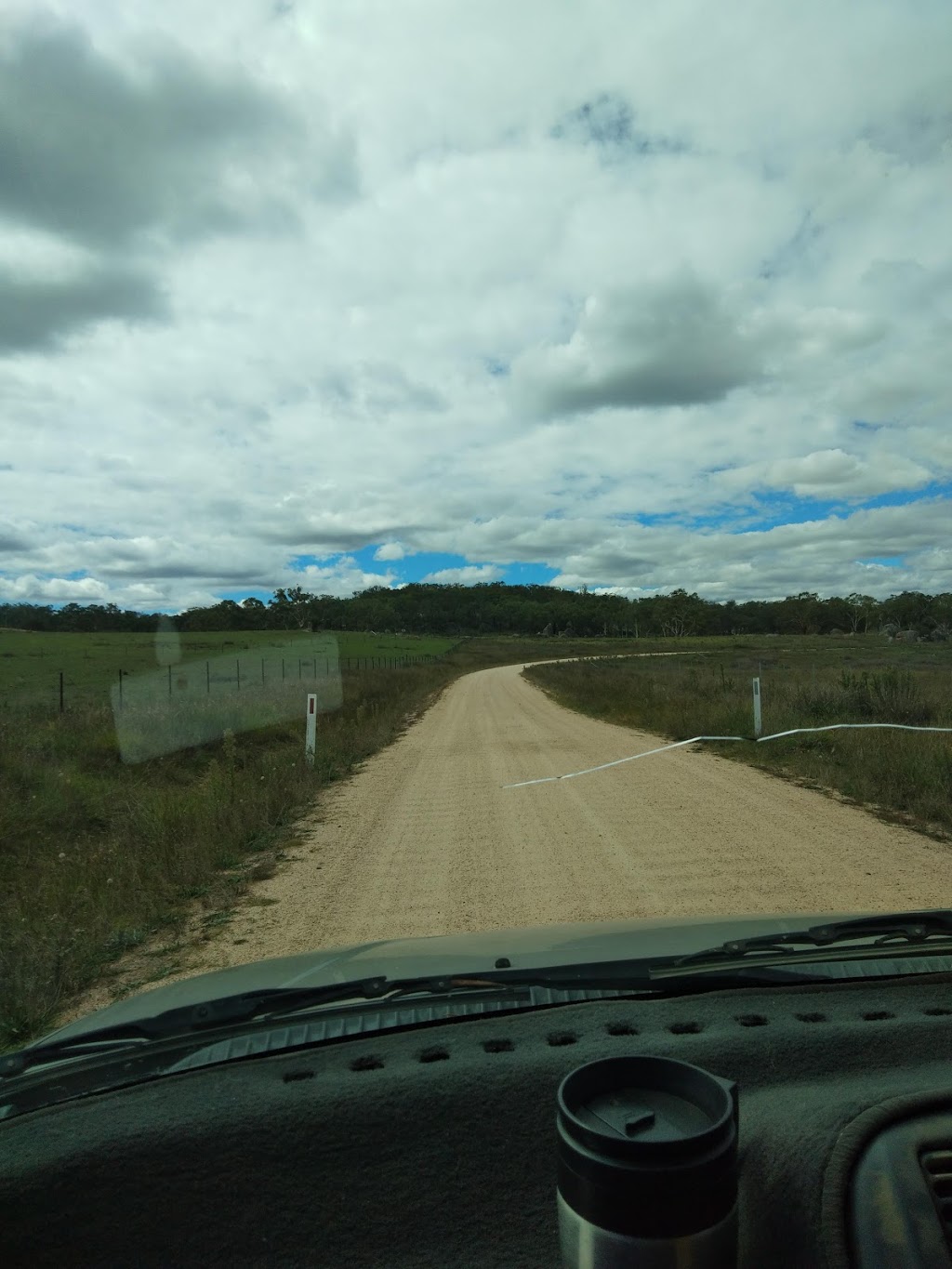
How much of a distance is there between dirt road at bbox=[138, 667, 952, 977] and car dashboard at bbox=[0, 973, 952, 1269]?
3.43 m

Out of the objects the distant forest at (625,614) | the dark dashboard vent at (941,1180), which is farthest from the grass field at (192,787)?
the distant forest at (625,614)

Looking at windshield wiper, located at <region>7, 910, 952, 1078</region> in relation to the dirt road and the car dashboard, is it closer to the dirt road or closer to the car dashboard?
the car dashboard

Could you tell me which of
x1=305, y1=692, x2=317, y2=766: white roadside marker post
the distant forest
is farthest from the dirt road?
the distant forest

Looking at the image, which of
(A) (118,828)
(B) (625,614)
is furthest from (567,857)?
(B) (625,614)

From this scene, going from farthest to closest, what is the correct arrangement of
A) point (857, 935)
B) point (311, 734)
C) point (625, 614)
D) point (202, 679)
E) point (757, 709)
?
1. point (625, 614)
2. point (202, 679)
3. point (757, 709)
4. point (311, 734)
5. point (857, 935)

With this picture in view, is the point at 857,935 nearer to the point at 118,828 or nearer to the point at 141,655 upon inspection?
the point at 118,828

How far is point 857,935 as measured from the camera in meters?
2.82

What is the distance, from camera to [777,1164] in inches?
63.5

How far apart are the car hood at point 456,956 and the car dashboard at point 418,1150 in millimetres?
527

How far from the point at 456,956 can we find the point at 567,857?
4898 millimetres

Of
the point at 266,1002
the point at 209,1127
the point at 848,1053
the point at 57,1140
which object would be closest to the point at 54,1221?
the point at 57,1140

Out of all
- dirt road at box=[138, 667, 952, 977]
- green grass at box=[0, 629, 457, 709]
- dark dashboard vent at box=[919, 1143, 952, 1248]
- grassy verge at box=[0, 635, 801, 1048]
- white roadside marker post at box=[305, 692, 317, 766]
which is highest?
green grass at box=[0, 629, 457, 709]

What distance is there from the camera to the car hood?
8.80ft

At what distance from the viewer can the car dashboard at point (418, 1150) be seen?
1601 mm
